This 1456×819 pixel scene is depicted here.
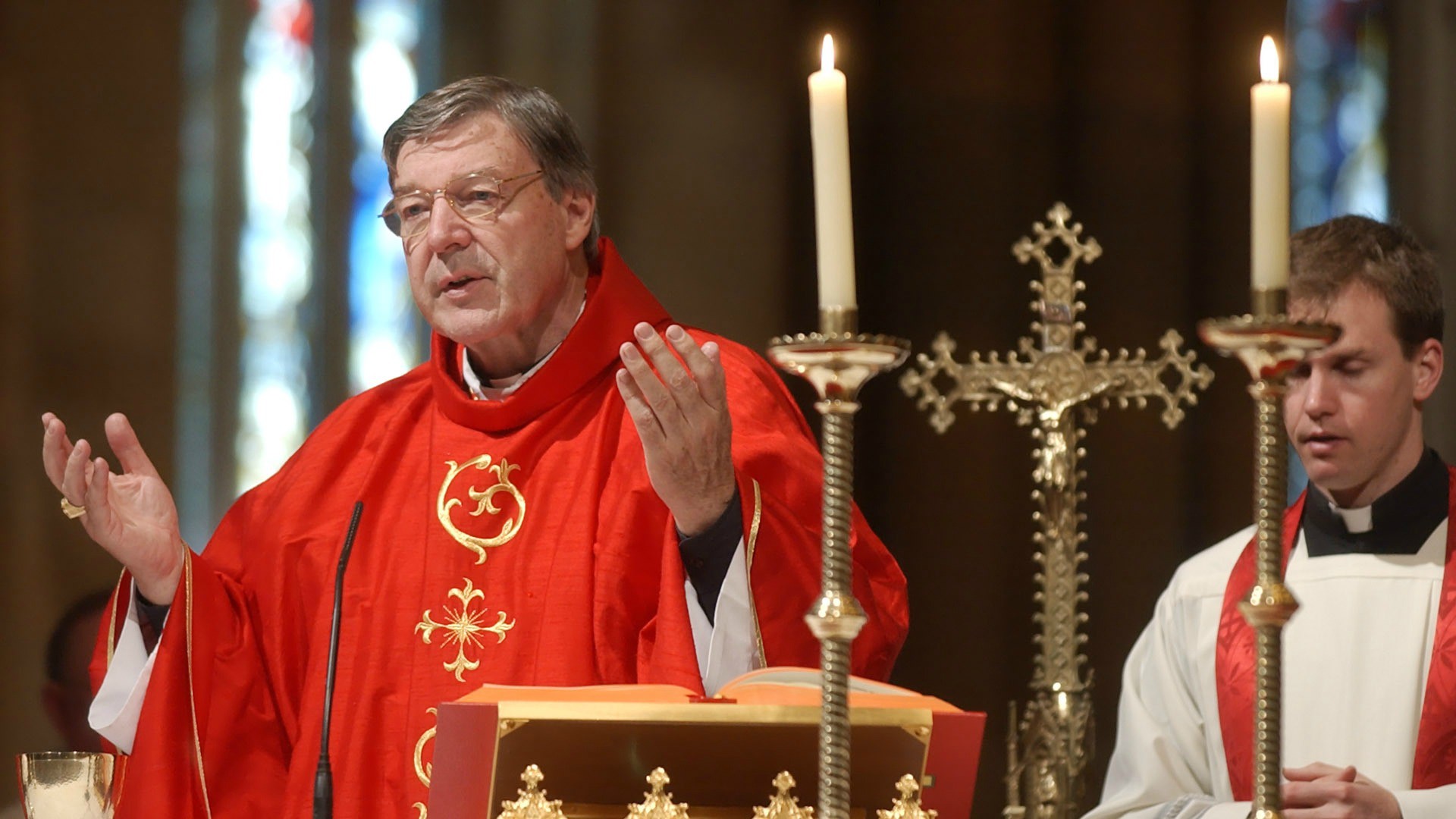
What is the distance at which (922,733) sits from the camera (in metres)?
2.10

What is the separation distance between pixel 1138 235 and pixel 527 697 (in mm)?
3930

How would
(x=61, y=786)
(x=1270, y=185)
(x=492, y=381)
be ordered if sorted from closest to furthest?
(x=1270, y=185) → (x=61, y=786) → (x=492, y=381)

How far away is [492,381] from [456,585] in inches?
18.8

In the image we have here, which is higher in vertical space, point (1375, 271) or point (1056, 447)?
point (1375, 271)

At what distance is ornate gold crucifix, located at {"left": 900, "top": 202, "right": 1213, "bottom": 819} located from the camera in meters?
4.18

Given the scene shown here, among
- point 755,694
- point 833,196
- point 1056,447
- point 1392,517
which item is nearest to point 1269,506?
point 833,196

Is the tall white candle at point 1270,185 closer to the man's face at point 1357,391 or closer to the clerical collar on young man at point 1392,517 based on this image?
the man's face at point 1357,391

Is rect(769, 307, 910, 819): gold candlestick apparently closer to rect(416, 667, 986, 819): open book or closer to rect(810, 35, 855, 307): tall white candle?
rect(810, 35, 855, 307): tall white candle

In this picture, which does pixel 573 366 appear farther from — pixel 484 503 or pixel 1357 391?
pixel 1357 391

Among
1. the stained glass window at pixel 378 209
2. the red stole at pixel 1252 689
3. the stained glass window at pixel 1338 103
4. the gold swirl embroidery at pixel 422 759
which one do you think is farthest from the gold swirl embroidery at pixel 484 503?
the stained glass window at pixel 1338 103

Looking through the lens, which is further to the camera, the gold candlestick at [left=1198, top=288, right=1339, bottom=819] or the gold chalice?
the gold chalice

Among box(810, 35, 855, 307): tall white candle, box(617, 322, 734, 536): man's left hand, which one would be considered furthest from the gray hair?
box(810, 35, 855, 307): tall white candle

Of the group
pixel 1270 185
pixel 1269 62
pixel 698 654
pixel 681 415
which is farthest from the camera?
pixel 698 654

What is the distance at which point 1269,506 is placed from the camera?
1.93m
